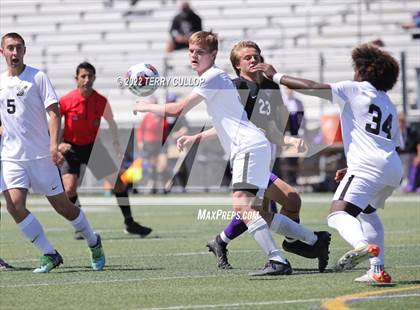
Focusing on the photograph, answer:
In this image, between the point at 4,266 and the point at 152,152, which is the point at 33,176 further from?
the point at 152,152

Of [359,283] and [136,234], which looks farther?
[136,234]

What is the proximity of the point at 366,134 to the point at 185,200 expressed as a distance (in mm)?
12320

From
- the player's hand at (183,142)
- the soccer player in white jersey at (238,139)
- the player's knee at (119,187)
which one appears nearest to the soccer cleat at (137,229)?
the player's knee at (119,187)

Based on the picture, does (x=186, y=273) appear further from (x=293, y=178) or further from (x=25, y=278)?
(x=293, y=178)

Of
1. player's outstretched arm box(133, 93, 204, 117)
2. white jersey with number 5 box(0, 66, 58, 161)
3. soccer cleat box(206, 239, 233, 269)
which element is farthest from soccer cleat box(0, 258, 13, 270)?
player's outstretched arm box(133, 93, 204, 117)

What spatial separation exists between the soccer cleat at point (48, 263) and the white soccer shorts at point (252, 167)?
1886mm

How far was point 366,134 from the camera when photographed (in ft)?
25.2

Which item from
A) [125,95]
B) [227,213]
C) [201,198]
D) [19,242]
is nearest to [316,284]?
[19,242]

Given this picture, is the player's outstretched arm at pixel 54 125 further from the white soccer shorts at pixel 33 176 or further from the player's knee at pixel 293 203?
the player's knee at pixel 293 203

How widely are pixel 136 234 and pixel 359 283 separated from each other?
19.1ft

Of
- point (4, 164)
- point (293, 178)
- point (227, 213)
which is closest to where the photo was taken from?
point (4, 164)

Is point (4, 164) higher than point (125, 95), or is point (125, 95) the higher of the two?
point (4, 164)

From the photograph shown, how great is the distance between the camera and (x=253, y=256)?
10258mm

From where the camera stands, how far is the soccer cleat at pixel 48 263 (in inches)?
353
